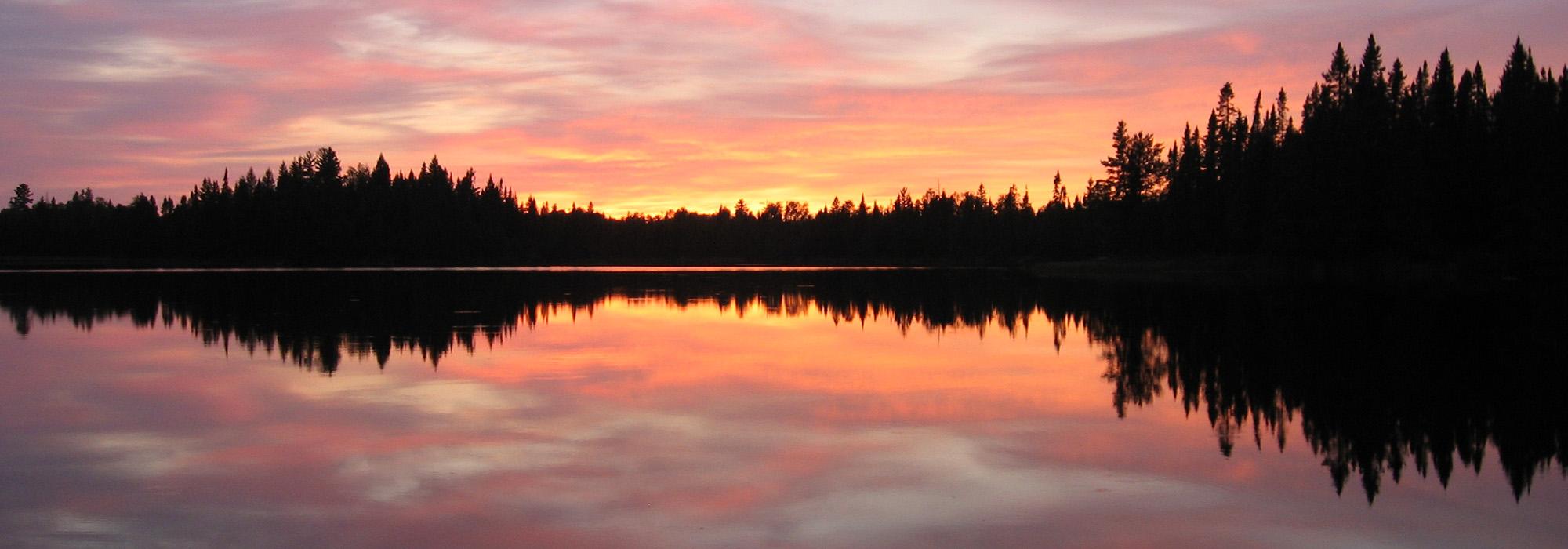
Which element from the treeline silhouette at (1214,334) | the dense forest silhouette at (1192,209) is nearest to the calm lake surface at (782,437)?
the treeline silhouette at (1214,334)

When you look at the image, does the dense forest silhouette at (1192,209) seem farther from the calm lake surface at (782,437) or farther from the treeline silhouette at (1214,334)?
the calm lake surface at (782,437)

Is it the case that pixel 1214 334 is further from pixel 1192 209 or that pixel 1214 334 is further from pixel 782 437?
pixel 1192 209

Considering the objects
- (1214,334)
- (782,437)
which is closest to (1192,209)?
(1214,334)

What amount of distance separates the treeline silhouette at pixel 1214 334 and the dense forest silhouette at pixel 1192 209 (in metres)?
14.3

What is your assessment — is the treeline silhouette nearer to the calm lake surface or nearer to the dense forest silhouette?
the calm lake surface

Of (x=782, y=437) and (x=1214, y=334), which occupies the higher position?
(x=1214, y=334)

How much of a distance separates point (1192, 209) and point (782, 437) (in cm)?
7612

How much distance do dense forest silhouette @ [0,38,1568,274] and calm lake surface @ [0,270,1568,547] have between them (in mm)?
35904

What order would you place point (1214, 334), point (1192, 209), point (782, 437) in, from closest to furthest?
1. point (782, 437)
2. point (1214, 334)
3. point (1192, 209)

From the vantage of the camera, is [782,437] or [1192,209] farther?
[1192,209]

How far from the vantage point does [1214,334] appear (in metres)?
26.6

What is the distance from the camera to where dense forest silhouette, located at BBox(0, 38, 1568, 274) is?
6047cm

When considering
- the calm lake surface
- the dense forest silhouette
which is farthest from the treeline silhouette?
the dense forest silhouette

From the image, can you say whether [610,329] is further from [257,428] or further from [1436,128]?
[1436,128]
